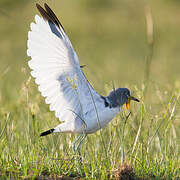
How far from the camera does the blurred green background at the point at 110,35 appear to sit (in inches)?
391

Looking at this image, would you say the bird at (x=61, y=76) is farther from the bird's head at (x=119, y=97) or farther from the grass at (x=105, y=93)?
the grass at (x=105, y=93)

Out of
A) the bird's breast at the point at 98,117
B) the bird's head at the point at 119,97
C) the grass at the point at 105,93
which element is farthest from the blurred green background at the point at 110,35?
the bird's breast at the point at 98,117

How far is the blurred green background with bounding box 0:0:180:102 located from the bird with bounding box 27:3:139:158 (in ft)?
16.6

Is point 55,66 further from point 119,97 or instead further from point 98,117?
point 119,97

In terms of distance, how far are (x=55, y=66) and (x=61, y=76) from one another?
0.10 meters

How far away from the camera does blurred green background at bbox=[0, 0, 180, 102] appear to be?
9.93 m

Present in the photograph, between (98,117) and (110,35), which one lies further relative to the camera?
(110,35)

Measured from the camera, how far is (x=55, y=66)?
3.46m

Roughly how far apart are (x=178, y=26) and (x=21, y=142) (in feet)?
32.8

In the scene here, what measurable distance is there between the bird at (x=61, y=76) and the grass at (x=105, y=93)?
0.12 metres

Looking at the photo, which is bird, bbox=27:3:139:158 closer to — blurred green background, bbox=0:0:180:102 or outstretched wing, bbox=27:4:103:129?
outstretched wing, bbox=27:4:103:129

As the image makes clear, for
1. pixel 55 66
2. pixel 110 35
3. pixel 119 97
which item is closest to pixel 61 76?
pixel 55 66

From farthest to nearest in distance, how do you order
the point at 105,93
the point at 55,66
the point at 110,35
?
1. the point at 110,35
2. the point at 105,93
3. the point at 55,66

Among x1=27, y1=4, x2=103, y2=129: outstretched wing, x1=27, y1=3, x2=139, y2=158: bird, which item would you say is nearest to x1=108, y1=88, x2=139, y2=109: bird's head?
x1=27, y1=3, x2=139, y2=158: bird
